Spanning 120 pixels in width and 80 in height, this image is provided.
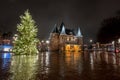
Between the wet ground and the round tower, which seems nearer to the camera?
the wet ground

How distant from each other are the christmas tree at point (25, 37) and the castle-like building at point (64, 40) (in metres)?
56.3

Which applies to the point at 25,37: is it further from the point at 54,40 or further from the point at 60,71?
the point at 54,40

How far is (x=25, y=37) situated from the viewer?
33.3m

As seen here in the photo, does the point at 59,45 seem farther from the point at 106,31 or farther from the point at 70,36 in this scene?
the point at 106,31

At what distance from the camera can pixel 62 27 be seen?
318 feet

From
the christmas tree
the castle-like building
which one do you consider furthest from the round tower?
the christmas tree

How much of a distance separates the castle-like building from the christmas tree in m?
56.3

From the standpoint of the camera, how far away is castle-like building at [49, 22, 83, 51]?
91.7 meters

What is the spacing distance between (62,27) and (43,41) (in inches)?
1392

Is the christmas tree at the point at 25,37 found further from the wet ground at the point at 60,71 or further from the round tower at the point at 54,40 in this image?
the round tower at the point at 54,40

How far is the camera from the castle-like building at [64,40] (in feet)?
301

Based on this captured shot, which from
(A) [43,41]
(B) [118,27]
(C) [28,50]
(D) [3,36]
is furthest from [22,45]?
(A) [43,41]

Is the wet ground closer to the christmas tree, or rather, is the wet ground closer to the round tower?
the christmas tree

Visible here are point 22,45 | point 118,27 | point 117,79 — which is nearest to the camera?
point 117,79
